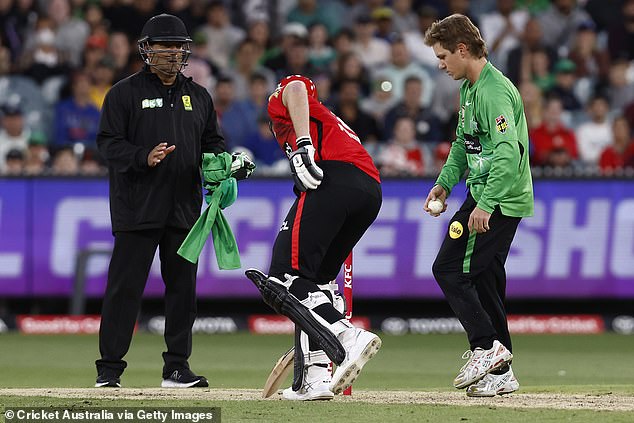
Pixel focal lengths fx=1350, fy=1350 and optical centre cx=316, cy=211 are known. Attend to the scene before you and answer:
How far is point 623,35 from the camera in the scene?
18344 millimetres

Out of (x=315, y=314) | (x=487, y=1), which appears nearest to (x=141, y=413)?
(x=315, y=314)

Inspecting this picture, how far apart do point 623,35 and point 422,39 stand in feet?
9.24

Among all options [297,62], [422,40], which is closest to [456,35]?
[297,62]

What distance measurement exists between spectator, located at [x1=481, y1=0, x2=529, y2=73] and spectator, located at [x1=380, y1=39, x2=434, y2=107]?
3.81ft

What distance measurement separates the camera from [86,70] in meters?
16.7

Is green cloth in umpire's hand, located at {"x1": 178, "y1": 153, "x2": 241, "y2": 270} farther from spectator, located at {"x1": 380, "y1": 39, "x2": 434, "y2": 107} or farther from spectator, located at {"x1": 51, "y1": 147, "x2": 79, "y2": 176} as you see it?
spectator, located at {"x1": 380, "y1": 39, "x2": 434, "y2": 107}

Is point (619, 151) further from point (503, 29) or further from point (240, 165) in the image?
point (240, 165)

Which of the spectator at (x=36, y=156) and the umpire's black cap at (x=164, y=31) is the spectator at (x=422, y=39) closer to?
the spectator at (x=36, y=156)

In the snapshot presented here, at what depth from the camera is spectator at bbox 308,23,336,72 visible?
1730 centimetres

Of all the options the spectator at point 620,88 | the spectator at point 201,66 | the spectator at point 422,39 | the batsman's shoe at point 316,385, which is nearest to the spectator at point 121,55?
the spectator at point 201,66

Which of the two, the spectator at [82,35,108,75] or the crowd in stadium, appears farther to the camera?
the spectator at [82,35,108,75]

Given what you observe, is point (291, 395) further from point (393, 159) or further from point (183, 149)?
point (393, 159)

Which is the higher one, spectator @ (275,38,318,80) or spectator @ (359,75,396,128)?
spectator @ (275,38,318,80)

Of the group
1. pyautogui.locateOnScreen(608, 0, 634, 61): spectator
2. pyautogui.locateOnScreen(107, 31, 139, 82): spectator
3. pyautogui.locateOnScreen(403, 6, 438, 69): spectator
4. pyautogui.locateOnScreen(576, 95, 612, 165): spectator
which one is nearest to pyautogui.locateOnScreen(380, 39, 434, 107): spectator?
pyautogui.locateOnScreen(403, 6, 438, 69): spectator
